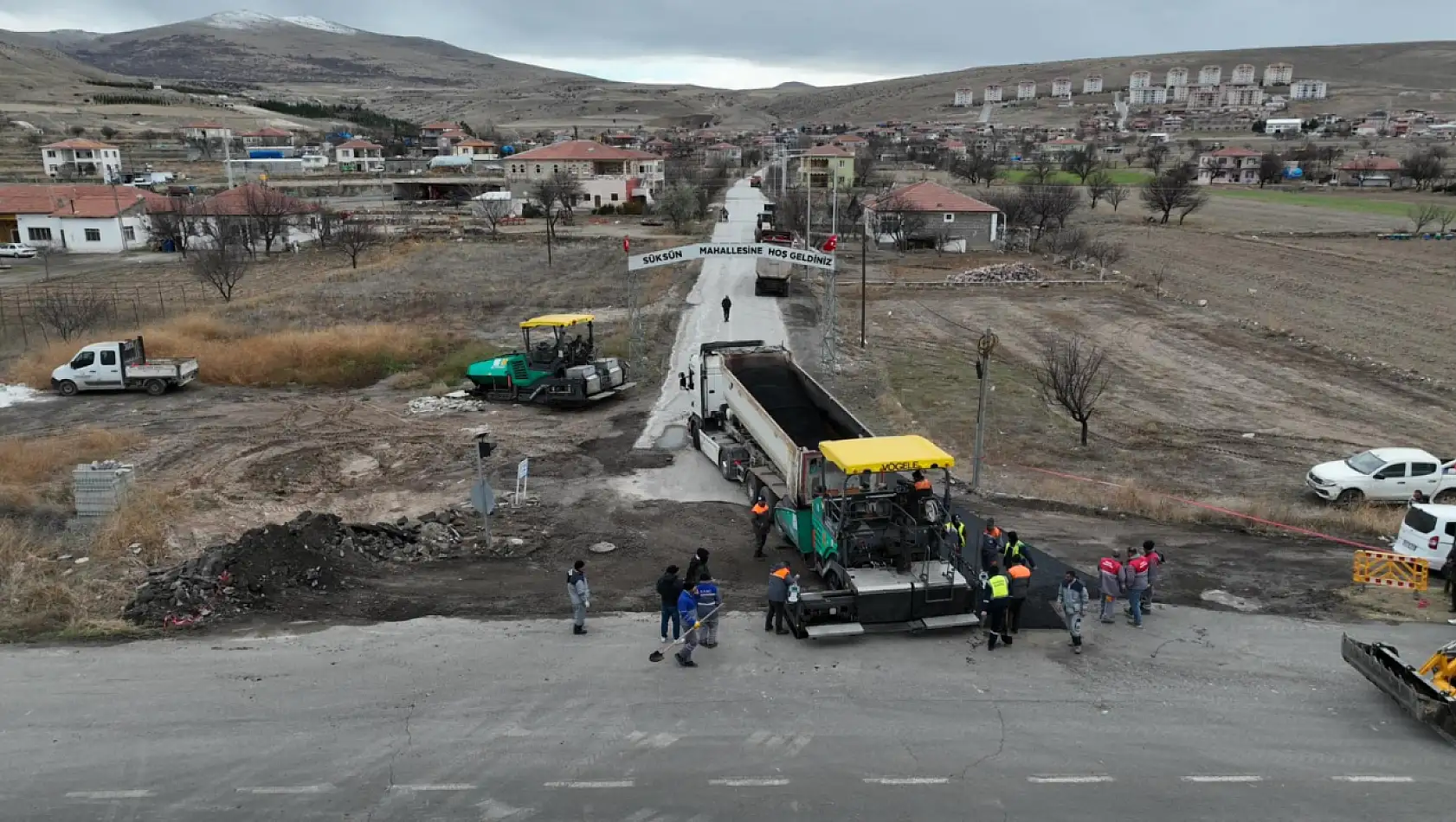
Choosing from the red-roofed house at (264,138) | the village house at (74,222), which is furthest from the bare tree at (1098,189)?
the red-roofed house at (264,138)

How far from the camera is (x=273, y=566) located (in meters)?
13.8

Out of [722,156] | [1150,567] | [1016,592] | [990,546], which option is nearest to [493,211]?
[990,546]

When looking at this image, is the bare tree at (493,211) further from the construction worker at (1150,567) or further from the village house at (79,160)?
the construction worker at (1150,567)

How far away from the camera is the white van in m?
14.2

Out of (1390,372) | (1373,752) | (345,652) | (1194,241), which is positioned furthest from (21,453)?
(1194,241)

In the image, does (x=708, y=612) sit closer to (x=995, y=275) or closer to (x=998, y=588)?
(x=998, y=588)

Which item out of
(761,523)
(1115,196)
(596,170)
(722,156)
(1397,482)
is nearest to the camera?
(761,523)

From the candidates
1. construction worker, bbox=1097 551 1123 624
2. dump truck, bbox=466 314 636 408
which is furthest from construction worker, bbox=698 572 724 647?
dump truck, bbox=466 314 636 408

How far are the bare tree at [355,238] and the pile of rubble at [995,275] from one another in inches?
1290

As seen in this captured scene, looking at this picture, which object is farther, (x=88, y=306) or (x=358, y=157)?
(x=358, y=157)

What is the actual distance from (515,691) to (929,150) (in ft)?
507

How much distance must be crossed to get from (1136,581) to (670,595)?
6240 millimetres

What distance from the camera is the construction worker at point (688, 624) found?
38.0 ft

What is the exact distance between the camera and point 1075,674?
11492mm
